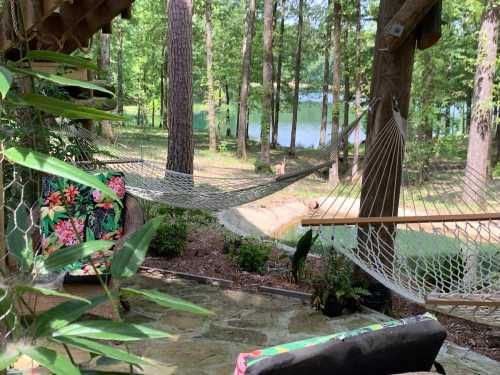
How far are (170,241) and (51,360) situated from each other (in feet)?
11.5

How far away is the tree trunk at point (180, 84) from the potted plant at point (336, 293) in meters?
2.45

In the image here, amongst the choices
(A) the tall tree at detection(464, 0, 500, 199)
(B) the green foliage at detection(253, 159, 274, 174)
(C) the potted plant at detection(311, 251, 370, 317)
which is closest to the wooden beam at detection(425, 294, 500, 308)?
(C) the potted plant at detection(311, 251, 370, 317)

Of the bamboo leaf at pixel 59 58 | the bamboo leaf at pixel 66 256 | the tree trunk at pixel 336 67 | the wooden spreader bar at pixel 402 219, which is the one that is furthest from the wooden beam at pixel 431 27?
the tree trunk at pixel 336 67

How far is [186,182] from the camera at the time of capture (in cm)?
363

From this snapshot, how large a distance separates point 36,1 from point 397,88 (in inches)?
72.6

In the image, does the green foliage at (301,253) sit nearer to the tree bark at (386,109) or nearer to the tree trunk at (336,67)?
the tree bark at (386,109)

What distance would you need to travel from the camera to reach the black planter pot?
2.88 metres

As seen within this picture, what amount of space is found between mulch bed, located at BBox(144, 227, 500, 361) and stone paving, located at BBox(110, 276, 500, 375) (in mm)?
260

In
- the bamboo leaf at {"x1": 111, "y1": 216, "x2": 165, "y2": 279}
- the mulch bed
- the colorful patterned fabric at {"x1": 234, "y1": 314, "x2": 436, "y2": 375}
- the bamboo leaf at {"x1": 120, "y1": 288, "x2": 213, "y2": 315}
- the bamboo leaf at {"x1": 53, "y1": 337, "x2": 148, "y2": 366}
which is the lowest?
the mulch bed

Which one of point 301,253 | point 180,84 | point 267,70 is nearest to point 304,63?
point 267,70

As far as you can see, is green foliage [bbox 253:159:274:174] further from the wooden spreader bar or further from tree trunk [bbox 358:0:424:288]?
the wooden spreader bar

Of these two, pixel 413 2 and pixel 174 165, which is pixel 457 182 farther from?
pixel 174 165

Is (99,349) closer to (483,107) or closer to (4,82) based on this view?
(4,82)

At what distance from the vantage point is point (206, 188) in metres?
3.28
